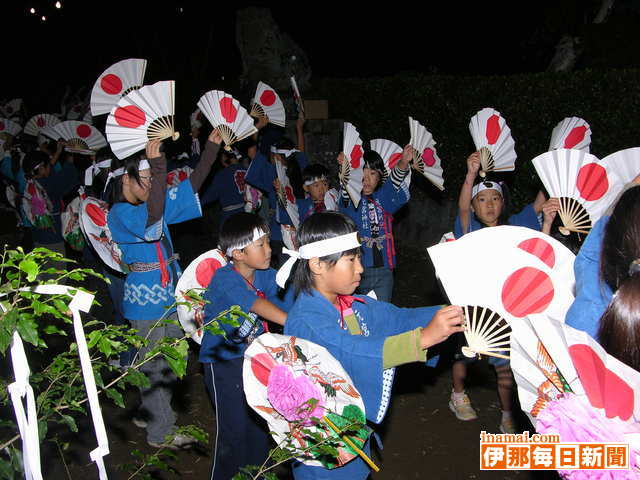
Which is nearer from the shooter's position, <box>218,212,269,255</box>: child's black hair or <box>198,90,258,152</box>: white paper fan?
<box>218,212,269,255</box>: child's black hair

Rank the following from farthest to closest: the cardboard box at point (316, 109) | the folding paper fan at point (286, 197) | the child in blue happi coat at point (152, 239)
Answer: the cardboard box at point (316, 109) < the folding paper fan at point (286, 197) < the child in blue happi coat at point (152, 239)

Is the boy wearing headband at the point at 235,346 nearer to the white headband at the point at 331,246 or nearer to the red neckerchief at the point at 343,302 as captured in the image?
the red neckerchief at the point at 343,302

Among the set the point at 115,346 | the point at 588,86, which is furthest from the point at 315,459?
the point at 588,86

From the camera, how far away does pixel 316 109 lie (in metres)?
11.0

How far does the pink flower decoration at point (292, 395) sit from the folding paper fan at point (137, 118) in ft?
7.05

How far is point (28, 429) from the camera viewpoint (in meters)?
1.25

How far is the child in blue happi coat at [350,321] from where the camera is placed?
224 centimetres

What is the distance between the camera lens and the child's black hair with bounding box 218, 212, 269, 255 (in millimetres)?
3357

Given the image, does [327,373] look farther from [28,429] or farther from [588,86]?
[588,86]

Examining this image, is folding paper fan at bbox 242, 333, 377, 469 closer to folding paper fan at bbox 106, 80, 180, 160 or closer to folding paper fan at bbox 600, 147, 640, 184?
folding paper fan at bbox 106, 80, 180, 160

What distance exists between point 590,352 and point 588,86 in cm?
577

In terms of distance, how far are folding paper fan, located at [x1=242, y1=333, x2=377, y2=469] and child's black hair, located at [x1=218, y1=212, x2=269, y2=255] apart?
1323 mm

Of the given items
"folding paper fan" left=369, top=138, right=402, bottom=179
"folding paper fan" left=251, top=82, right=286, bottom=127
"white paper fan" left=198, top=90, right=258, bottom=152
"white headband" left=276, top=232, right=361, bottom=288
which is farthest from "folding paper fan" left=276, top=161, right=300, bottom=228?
"white headband" left=276, top=232, right=361, bottom=288

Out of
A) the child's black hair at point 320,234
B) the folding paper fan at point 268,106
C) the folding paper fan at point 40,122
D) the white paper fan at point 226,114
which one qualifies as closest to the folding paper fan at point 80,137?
the folding paper fan at point 40,122
